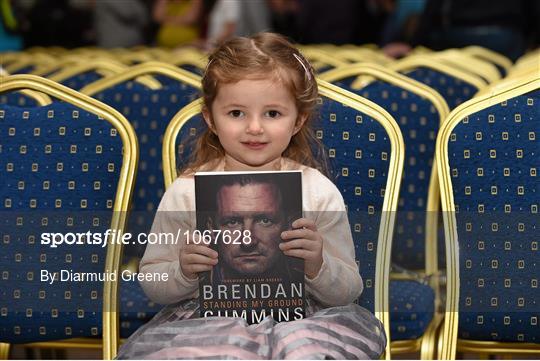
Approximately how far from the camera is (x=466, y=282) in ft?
8.50

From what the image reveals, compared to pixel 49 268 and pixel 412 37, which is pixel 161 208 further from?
pixel 412 37

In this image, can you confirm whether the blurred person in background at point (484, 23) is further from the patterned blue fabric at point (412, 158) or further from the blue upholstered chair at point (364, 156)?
the blue upholstered chair at point (364, 156)

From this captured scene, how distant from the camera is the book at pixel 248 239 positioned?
223 cm

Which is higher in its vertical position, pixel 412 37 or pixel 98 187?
pixel 412 37

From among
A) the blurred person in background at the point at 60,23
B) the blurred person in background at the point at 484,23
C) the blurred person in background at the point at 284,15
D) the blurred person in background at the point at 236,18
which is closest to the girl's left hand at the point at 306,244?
the blurred person in background at the point at 484,23

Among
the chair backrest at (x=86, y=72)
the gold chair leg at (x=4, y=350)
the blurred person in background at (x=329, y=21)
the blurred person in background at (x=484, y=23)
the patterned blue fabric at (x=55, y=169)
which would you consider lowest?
the gold chair leg at (x=4, y=350)

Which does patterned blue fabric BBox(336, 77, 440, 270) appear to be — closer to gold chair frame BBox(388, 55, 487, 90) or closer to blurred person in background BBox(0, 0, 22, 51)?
gold chair frame BBox(388, 55, 487, 90)

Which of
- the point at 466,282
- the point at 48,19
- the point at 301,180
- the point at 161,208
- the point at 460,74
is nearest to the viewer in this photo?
the point at 301,180

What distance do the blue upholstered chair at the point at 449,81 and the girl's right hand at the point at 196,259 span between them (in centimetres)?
152

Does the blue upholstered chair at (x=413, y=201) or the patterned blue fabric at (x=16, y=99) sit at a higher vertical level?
the patterned blue fabric at (x=16, y=99)

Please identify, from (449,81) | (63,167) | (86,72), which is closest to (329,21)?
(86,72)

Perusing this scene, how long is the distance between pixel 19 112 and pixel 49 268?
49 centimetres

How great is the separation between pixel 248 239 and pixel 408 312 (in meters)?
0.85

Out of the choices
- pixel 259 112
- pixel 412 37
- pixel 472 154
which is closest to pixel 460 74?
pixel 472 154
